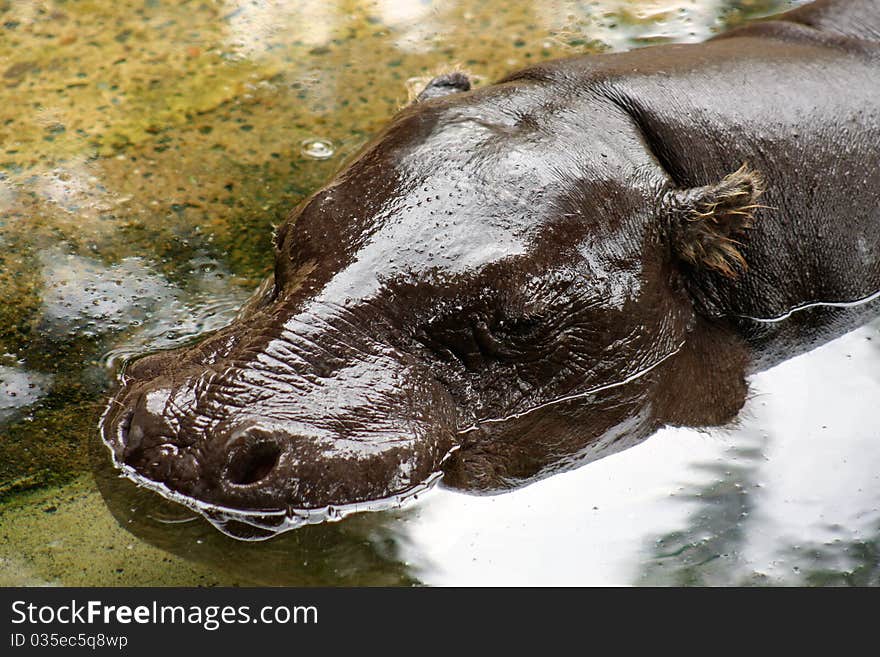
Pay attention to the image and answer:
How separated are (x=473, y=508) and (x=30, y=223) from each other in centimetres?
282

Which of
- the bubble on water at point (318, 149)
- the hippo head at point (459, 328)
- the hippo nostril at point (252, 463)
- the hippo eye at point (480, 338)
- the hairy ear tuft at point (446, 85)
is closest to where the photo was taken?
the hippo nostril at point (252, 463)

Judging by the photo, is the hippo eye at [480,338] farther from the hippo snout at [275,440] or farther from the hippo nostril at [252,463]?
the hippo nostril at [252,463]

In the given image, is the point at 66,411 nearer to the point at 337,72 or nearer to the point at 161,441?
the point at 161,441

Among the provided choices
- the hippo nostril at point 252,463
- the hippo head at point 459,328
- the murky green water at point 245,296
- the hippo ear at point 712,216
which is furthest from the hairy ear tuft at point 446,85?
the hippo nostril at point 252,463

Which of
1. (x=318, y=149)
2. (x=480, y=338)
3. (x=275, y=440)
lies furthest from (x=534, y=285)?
(x=318, y=149)

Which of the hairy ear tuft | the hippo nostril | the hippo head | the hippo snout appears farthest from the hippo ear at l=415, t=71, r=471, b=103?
the hippo nostril

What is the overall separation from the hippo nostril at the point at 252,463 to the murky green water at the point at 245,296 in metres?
0.26

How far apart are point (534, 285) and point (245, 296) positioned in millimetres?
1648

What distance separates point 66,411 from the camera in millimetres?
5020

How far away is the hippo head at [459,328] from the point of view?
434cm

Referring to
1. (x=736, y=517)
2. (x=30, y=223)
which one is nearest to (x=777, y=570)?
(x=736, y=517)

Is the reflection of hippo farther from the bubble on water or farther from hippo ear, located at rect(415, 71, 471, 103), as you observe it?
the bubble on water

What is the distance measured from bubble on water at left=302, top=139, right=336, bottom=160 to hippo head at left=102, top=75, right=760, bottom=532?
4.84 feet

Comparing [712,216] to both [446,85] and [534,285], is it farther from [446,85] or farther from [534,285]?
[446,85]
